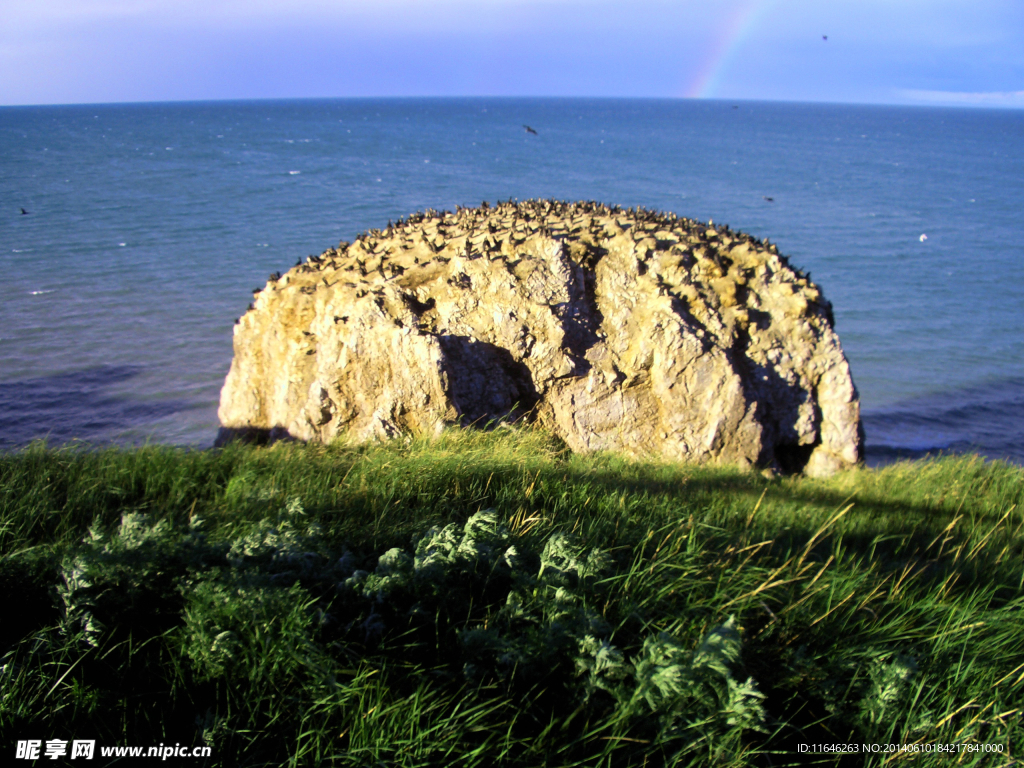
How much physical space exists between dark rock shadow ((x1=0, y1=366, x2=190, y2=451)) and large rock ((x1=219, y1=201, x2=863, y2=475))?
6575 mm

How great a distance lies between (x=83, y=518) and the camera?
3.21 meters

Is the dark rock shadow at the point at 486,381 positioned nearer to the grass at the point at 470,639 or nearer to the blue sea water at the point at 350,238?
the grass at the point at 470,639

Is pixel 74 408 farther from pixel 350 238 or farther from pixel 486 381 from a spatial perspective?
pixel 350 238

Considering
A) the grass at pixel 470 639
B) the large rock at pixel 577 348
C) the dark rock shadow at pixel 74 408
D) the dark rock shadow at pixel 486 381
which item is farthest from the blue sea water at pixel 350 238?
the grass at pixel 470 639

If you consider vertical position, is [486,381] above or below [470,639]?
above

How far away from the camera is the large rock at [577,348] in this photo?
5836 mm

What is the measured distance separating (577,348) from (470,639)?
4.06 meters

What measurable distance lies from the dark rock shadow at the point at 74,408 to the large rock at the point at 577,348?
6575 mm

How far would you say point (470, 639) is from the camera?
7.52 feet

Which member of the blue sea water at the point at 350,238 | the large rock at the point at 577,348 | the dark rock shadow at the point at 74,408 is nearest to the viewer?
the large rock at the point at 577,348

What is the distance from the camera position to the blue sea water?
13.1 metres

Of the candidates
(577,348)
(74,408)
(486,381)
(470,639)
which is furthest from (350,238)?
(470,639)

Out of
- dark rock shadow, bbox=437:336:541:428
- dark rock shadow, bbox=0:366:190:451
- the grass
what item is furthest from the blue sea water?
the grass

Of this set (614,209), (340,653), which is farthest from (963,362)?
(340,653)
